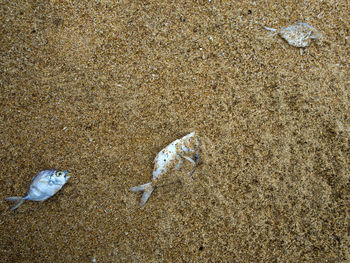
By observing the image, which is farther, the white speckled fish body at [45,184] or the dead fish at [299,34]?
the dead fish at [299,34]

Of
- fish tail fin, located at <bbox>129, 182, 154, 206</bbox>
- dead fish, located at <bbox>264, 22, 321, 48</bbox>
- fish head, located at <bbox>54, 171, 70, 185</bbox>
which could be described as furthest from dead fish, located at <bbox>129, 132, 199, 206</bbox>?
dead fish, located at <bbox>264, 22, 321, 48</bbox>

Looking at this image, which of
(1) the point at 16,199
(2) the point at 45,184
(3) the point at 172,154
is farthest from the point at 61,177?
(3) the point at 172,154

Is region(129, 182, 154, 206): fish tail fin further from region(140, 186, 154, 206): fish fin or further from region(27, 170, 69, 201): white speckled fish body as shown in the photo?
region(27, 170, 69, 201): white speckled fish body

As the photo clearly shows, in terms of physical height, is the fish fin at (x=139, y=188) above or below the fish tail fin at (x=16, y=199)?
below

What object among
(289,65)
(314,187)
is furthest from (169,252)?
(289,65)

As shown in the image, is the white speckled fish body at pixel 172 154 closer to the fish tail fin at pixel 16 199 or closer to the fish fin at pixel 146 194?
the fish fin at pixel 146 194

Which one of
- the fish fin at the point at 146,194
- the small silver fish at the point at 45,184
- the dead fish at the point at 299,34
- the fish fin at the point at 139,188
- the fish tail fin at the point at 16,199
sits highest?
the dead fish at the point at 299,34

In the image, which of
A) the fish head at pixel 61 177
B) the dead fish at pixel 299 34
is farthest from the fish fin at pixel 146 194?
the dead fish at pixel 299 34
